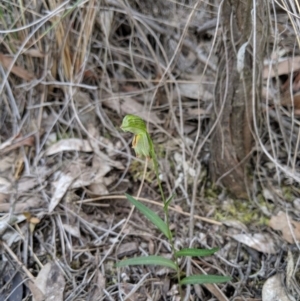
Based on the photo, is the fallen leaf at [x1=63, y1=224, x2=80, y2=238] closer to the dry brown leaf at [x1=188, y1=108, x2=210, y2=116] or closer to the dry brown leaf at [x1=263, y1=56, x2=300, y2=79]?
the dry brown leaf at [x1=188, y1=108, x2=210, y2=116]

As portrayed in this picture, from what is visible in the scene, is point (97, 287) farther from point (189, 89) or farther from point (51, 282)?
point (189, 89)

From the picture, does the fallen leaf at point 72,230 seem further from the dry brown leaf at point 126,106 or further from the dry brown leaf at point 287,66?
the dry brown leaf at point 287,66

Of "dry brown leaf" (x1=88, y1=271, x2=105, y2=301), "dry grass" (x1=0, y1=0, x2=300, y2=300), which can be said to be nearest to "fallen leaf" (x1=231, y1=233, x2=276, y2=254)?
"dry grass" (x1=0, y1=0, x2=300, y2=300)

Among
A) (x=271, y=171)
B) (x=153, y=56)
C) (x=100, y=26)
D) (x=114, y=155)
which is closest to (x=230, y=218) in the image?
(x=271, y=171)

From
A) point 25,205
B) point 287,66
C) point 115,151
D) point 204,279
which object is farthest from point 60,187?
point 287,66

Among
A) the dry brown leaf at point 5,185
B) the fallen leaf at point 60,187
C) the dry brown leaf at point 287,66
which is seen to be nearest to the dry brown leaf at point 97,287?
the fallen leaf at point 60,187

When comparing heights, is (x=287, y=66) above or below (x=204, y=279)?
above
